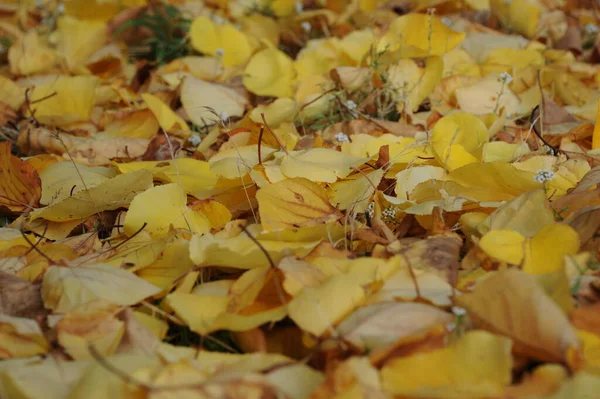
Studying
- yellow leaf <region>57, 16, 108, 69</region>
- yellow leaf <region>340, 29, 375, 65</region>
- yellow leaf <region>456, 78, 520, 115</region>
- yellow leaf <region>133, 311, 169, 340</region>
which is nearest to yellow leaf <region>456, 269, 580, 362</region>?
yellow leaf <region>133, 311, 169, 340</region>

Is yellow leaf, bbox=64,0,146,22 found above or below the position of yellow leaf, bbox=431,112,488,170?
below

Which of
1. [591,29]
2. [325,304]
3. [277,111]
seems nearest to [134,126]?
[277,111]

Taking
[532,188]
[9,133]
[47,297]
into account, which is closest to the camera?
[47,297]

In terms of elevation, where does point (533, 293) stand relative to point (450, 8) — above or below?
above

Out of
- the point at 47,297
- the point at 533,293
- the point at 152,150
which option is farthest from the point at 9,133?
the point at 533,293

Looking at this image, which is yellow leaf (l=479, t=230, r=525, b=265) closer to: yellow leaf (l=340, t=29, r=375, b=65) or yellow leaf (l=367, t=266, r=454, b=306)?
yellow leaf (l=367, t=266, r=454, b=306)

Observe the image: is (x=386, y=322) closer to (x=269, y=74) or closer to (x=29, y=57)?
(x=269, y=74)

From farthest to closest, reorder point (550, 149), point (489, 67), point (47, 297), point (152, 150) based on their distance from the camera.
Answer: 1. point (489, 67)
2. point (152, 150)
3. point (550, 149)
4. point (47, 297)

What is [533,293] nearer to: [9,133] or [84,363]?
[84,363]
